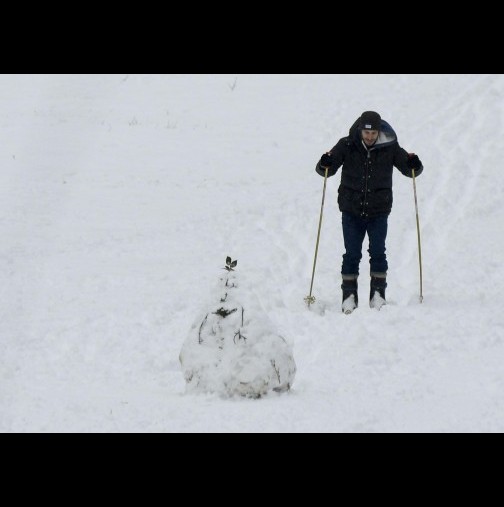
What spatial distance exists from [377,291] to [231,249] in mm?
2519

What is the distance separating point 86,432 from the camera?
19.6 feet

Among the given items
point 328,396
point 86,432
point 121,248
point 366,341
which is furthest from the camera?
point 121,248

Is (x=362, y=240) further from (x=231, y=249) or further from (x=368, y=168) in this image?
(x=231, y=249)

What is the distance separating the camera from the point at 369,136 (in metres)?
8.98

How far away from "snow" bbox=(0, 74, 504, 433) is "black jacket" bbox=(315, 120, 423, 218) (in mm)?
975

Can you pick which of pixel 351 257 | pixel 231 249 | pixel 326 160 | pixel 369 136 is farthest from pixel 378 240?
pixel 231 249

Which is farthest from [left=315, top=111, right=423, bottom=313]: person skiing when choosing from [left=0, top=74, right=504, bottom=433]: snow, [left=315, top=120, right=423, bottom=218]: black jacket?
[left=0, top=74, right=504, bottom=433]: snow

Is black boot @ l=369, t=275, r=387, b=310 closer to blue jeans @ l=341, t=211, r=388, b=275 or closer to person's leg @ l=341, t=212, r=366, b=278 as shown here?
blue jeans @ l=341, t=211, r=388, b=275

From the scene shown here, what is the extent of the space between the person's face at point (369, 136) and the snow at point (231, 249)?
4.92ft

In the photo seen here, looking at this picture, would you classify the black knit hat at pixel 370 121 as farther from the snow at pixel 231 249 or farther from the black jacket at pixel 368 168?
the snow at pixel 231 249

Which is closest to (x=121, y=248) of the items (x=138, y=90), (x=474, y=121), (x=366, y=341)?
(x=366, y=341)

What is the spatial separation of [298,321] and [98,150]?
7.34m

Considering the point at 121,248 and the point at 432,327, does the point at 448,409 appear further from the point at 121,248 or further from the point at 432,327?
the point at 121,248

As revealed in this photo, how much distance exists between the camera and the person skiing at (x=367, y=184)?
905 centimetres
